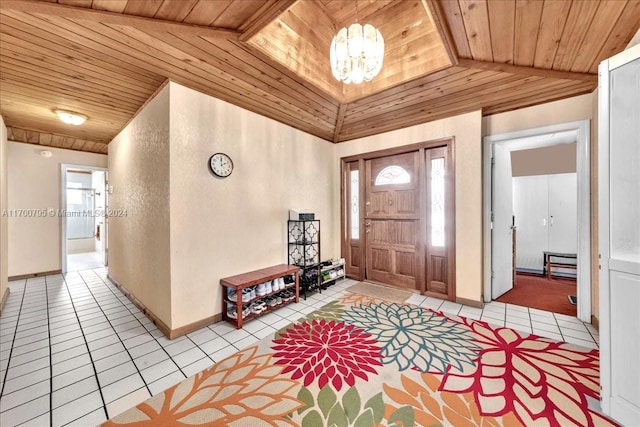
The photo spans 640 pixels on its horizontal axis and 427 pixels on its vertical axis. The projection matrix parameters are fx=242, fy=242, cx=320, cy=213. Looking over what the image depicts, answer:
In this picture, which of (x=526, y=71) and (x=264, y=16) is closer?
(x=264, y=16)

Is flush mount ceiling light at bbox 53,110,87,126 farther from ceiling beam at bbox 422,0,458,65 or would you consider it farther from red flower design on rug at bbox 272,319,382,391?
ceiling beam at bbox 422,0,458,65

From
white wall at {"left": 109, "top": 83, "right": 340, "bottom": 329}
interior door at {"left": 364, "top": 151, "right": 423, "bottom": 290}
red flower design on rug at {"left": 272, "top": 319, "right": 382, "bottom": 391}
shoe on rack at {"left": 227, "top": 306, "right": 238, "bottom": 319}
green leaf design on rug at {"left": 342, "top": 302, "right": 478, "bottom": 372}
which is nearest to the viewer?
red flower design on rug at {"left": 272, "top": 319, "right": 382, "bottom": 391}

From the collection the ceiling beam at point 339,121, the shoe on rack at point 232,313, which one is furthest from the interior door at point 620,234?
the shoe on rack at point 232,313

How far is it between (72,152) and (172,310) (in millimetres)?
4985

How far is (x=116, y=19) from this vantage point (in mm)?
1738

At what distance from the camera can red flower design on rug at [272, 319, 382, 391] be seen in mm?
1849

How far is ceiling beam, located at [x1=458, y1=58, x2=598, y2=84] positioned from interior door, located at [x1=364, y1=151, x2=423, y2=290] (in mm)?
1372

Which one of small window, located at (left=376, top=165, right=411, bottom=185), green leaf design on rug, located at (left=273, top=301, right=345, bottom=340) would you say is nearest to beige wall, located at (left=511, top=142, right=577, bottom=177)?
small window, located at (left=376, top=165, right=411, bottom=185)

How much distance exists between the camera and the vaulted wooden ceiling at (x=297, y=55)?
174cm

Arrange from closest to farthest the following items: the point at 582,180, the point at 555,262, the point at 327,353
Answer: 1. the point at 327,353
2. the point at 582,180
3. the point at 555,262

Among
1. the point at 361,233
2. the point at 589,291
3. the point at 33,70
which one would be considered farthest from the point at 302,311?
the point at 33,70

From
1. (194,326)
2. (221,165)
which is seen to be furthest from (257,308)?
(221,165)

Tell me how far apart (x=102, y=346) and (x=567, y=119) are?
543 centimetres

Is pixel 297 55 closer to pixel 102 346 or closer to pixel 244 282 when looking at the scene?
pixel 244 282
